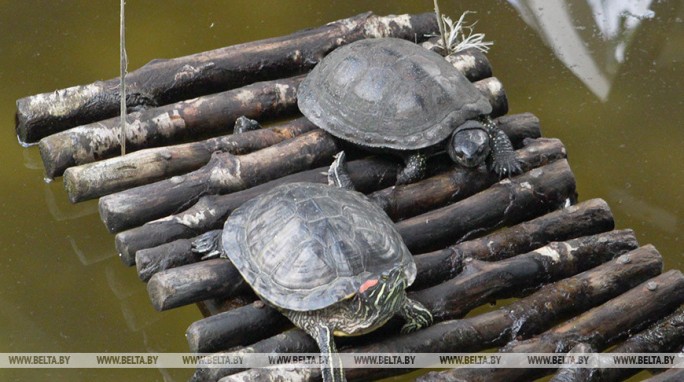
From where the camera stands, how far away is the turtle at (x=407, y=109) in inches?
192

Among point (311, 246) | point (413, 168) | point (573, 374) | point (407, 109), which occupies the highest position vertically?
point (407, 109)

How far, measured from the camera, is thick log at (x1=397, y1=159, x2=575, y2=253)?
4.67 m

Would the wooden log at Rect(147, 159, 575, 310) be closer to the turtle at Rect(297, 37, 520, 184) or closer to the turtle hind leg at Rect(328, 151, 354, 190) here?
the turtle at Rect(297, 37, 520, 184)

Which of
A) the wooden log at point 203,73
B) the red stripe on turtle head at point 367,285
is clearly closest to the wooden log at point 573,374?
the red stripe on turtle head at point 367,285

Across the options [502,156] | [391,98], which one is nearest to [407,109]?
[391,98]

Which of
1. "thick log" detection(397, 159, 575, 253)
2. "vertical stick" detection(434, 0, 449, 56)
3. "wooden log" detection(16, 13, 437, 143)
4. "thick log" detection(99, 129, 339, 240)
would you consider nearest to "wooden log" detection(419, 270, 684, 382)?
"thick log" detection(397, 159, 575, 253)

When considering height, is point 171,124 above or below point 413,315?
above

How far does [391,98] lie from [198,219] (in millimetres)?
1084

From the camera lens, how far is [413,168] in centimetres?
491

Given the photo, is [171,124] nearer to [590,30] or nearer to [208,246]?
[208,246]

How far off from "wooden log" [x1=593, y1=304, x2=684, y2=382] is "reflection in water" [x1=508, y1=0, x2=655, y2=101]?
6.43ft

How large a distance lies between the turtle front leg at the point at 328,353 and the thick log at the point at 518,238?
0.58m

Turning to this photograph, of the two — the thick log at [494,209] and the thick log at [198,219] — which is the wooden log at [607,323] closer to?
the thick log at [494,209]

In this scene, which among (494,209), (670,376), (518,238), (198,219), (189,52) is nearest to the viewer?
(670,376)
